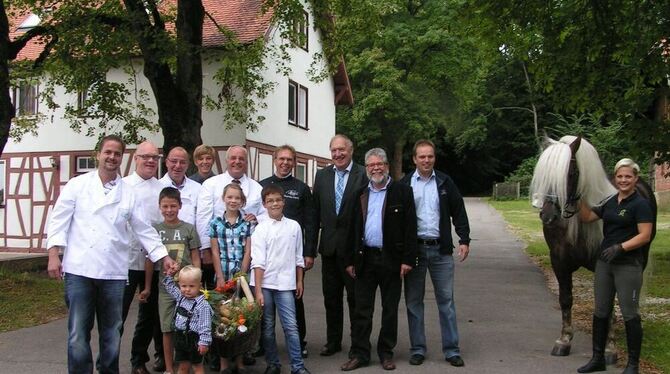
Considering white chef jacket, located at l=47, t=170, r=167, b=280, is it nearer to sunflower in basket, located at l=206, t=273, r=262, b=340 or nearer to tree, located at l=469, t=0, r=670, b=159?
sunflower in basket, located at l=206, t=273, r=262, b=340

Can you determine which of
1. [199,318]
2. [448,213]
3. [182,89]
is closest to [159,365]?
[199,318]

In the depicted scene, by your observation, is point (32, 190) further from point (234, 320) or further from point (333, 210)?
point (234, 320)

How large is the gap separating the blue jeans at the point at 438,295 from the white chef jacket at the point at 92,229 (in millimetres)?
2315

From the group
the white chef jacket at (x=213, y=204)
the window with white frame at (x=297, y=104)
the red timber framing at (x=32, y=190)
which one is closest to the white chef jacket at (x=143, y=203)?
the white chef jacket at (x=213, y=204)

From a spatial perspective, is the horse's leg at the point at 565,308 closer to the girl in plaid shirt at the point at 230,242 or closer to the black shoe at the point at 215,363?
the girl in plaid shirt at the point at 230,242

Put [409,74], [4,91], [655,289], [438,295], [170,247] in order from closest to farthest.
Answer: [170,247] < [438,295] < [4,91] < [655,289] < [409,74]

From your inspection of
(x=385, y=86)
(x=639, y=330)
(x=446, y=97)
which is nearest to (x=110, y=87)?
(x=639, y=330)

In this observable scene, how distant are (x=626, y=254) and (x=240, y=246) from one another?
322cm

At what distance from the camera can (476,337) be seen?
7148 mm

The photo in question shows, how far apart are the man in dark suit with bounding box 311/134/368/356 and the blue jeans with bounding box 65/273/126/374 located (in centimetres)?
195

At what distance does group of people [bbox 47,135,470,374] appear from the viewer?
485cm

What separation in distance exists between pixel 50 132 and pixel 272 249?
16.6m

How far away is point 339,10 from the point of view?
1458 centimetres

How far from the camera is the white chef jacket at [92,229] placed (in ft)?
15.6
